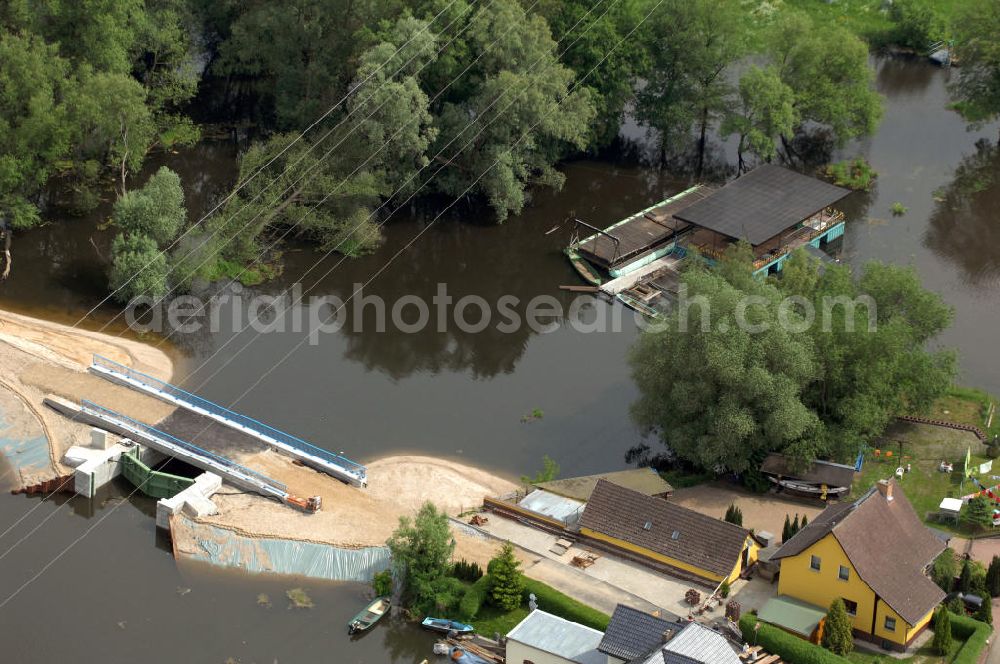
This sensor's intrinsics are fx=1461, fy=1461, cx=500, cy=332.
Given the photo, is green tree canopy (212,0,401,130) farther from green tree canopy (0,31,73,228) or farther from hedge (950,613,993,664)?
hedge (950,613,993,664)

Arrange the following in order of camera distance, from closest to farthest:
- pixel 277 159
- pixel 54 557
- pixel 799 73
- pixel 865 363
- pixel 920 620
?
pixel 920 620 < pixel 54 557 < pixel 865 363 < pixel 277 159 < pixel 799 73

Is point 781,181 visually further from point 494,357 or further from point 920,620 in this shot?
point 920,620

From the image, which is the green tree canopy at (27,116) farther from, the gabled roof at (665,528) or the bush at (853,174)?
the bush at (853,174)

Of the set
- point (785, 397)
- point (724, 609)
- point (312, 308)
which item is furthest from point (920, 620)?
point (312, 308)

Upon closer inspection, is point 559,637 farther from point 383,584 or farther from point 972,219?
point 972,219

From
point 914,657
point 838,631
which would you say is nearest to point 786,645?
point 838,631

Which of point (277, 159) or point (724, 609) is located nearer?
point (724, 609)

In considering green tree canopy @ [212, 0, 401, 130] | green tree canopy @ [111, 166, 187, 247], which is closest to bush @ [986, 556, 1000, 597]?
green tree canopy @ [111, 166, 187, 247]
